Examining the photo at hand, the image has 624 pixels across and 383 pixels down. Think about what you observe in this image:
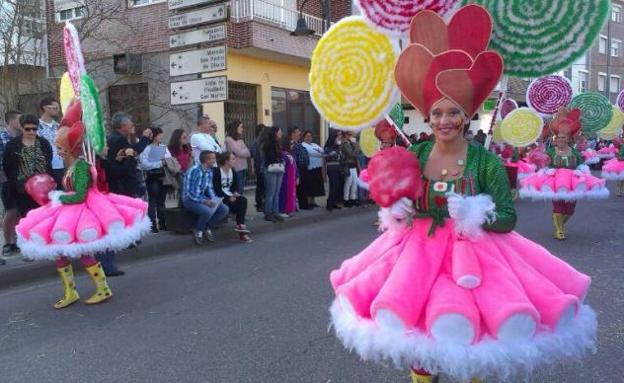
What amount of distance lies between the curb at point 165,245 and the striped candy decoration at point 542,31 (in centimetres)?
595

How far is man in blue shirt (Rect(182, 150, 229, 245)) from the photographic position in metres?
8.18

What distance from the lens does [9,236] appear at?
7.21 meters

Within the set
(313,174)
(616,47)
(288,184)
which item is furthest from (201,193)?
(616,47)

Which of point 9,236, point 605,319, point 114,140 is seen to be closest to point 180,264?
point 114,140

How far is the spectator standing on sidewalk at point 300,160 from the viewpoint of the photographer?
11.1m

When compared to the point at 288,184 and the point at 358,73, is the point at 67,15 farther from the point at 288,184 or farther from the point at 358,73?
the point at 358,73

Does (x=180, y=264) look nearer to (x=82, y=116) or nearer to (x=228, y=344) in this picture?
(x=82, y=116)

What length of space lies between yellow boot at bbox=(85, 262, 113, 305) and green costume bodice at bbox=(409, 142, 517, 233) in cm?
384

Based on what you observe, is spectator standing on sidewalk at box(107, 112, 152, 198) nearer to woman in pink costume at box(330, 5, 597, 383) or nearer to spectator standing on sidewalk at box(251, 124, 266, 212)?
spectator standing on sidewalk at box(251, 124, 266, 212)

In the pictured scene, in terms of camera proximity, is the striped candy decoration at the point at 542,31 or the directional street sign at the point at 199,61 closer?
the striped candy decoration at the point at 542,31

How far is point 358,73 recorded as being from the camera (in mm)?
2791

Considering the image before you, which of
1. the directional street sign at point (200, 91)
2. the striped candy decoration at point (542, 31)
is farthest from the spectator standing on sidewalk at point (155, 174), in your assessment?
the striped candy decoration at point (542, 31)

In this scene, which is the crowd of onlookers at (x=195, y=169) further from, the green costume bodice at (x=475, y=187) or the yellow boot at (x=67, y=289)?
the green costume bodice at (x=475, y=187)

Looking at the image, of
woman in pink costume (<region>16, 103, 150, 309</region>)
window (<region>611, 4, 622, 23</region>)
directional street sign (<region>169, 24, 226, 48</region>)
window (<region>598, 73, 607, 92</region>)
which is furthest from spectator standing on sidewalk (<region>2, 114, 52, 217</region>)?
window (<region>611, 4, 622, 23</region>)
